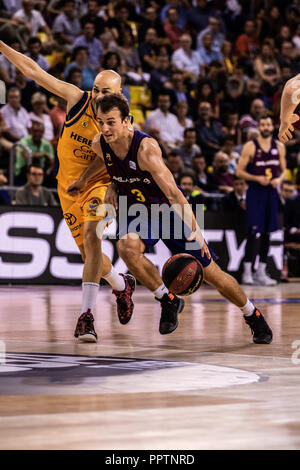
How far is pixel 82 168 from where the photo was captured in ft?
23.6

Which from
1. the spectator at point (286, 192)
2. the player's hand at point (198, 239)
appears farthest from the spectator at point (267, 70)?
the player's hand at point (198, 239)

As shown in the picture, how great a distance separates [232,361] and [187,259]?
2.90 ft

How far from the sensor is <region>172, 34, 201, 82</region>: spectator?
1720 cm

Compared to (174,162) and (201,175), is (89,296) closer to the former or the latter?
(174,162)

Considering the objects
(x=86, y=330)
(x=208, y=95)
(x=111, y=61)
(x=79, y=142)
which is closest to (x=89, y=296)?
(x=86, y=330)

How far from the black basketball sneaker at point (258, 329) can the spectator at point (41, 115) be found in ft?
25.2

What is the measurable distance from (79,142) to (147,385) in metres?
3.00

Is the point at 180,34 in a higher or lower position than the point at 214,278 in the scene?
higher

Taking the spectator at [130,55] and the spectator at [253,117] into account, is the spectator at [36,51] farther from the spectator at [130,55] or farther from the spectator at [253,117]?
the spectator at [253,117]

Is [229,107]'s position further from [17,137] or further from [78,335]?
[78,335]

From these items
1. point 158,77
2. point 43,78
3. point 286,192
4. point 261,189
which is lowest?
point 43,78

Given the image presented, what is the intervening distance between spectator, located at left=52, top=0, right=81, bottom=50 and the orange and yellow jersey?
8814 millimetres

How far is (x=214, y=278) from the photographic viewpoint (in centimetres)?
620
